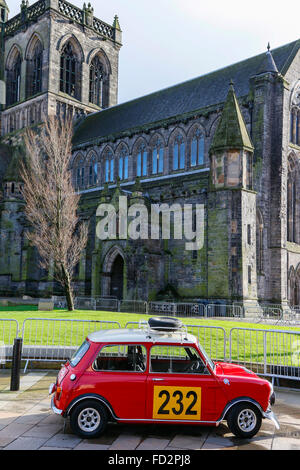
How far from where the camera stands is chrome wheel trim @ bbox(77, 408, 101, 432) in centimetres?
586

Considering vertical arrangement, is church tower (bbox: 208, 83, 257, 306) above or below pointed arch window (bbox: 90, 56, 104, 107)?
below

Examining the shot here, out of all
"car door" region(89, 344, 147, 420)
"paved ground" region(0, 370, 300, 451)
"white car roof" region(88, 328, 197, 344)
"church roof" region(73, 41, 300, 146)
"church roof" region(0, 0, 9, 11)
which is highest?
"church roof" region(0, 0, 9, 11)

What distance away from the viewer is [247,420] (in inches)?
240

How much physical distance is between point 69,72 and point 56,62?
218cm

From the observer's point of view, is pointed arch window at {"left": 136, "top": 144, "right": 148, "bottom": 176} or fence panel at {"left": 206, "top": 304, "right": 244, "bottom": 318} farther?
pointed arch window at {"left": 136, "top": 144, "right": 148, "bottom": 176}

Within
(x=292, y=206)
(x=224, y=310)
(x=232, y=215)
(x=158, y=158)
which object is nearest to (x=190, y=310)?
(x=224, y=310)

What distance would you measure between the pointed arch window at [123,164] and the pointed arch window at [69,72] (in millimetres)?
13399

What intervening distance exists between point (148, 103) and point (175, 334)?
35506 mm

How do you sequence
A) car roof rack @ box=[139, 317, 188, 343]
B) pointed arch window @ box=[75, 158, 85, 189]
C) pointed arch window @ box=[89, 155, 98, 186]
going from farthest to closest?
pointed arch window @ box=[75, 158, 85, 189], pointed arch window @ box=[89, 155, 98, 186], car roof rack @ box=[139, 317, 188, 343]

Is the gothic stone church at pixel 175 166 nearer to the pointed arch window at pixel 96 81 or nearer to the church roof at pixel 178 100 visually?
the church roof at pixel 178 100

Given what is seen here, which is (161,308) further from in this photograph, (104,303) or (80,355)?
(80,355)

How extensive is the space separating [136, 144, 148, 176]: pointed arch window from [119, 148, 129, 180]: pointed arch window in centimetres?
126

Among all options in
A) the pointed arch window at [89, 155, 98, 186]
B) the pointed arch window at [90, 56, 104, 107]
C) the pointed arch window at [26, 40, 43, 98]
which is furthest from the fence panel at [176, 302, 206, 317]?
the pointed arch window at [26, 40, 43, 98]

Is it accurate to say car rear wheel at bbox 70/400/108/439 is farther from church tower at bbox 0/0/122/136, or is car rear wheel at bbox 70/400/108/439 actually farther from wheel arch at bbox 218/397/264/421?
church tower at bbox 0/0/122/136
